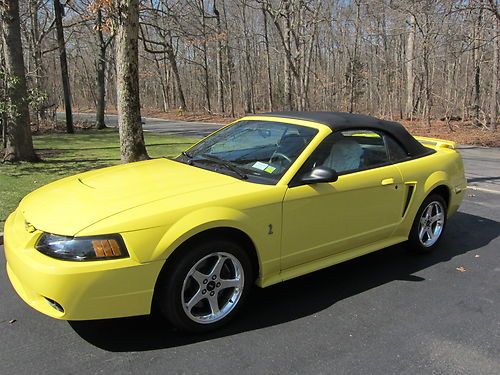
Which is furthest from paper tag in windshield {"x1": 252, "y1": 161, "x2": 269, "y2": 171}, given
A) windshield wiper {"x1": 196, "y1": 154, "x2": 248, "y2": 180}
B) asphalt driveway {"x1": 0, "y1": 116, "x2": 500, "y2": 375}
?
asphalt driveway {"x1": 0, "y1": 116, "x2": 500, "y2": 375}

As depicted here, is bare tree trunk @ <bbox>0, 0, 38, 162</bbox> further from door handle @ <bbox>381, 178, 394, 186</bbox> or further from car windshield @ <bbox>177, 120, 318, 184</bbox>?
door handle @ <bbox>381, 178, 394, 186</bbox>

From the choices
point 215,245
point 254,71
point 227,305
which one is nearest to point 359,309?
point 227,305

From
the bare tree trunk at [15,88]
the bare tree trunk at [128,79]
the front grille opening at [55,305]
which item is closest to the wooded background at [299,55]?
the bare tree trunk at [15,88]

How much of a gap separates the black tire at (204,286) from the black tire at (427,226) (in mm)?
2019

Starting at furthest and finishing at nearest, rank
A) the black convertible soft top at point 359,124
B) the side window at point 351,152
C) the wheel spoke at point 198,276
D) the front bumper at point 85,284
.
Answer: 1. the black convertible soft top at point 359,124
2. the side window at point 351,152
3. the wheel spoke at point 198,276
4. the front bumper at point 85,284

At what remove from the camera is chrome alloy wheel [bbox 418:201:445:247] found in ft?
15.3

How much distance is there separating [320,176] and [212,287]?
114cm

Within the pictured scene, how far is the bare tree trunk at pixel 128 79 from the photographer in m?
8.86

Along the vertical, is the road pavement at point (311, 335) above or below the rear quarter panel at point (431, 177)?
below

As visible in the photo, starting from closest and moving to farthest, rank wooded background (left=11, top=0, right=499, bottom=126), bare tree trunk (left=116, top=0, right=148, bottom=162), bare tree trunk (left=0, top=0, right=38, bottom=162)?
1. bare tree trunk (left=116, top=0, right=148, bottom=162)
2. bare tree trunk (left=0, top=0, right=38, bottom=162)
3. wooded background (left=11, top=0, right=499, bottom=126)

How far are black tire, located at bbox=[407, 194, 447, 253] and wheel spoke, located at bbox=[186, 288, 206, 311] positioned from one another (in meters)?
2.41

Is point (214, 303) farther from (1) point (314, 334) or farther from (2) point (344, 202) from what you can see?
(2) point (344, 202)

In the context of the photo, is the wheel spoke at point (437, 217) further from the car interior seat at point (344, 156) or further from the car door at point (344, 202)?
the car interior seat at point (344, 156)

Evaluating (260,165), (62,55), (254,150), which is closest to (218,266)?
(260,165)
